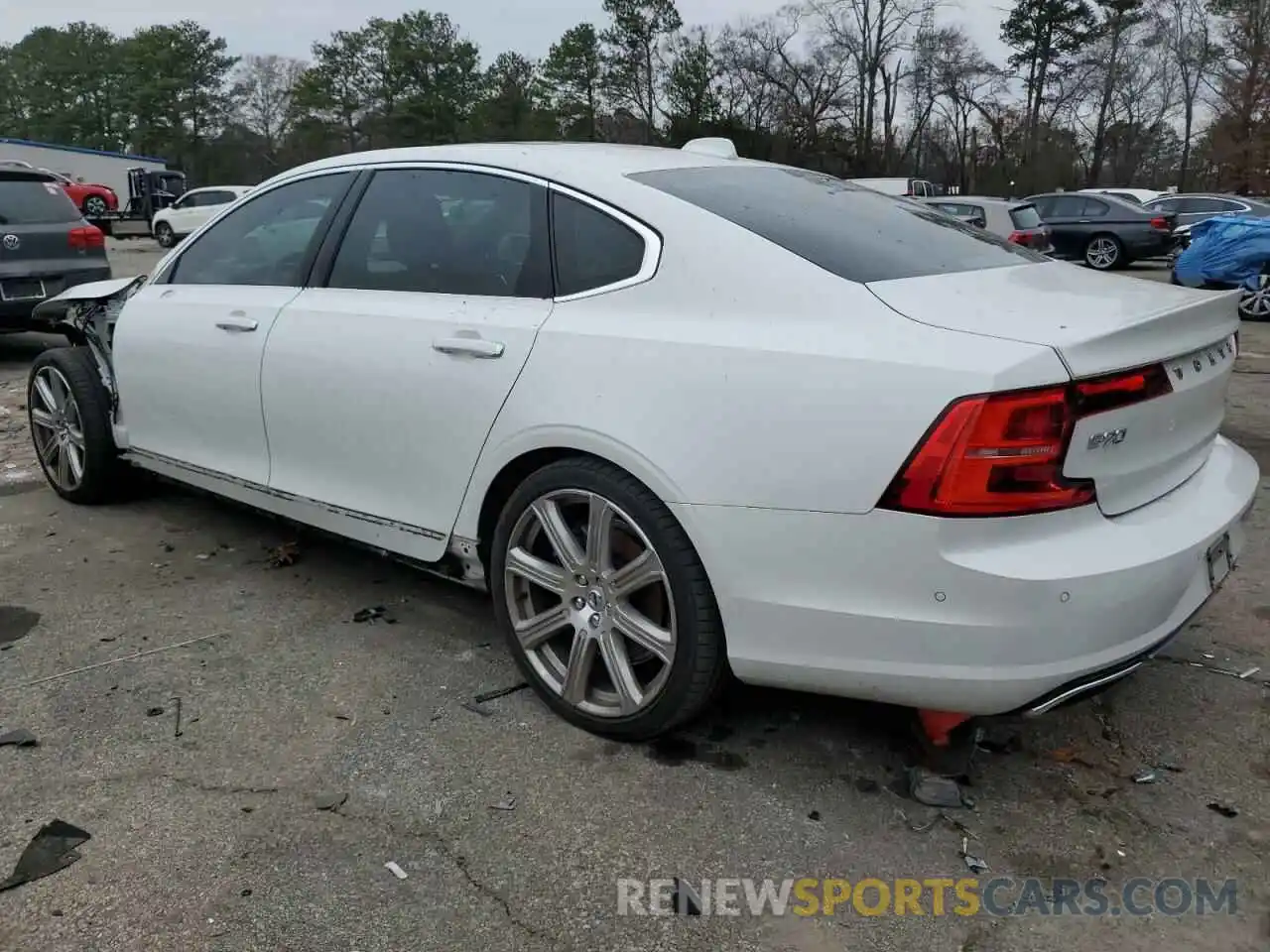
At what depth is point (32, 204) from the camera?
8977 mm

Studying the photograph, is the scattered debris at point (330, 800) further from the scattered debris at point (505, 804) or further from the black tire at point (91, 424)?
the black tire at point (91, 424)

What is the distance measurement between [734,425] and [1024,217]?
1518 cm

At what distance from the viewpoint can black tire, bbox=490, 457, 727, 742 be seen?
2.46m

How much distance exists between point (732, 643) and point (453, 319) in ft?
4.08

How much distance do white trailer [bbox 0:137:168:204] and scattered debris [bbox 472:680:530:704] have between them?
145 feet

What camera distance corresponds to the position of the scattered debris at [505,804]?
8.23 feet

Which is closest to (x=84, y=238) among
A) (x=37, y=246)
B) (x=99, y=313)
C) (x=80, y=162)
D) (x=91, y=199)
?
(x=37, y=246)

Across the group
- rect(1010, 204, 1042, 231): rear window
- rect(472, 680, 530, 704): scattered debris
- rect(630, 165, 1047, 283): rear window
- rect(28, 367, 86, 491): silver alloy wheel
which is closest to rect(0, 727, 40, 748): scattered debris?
rect(472, 680, 530, 704): scattered debris

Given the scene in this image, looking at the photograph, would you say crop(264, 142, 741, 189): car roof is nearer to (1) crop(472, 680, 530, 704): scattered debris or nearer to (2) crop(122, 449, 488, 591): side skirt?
(2) crop(122, 449, 488, 591): side skirt

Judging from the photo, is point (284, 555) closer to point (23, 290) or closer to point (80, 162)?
point (23, 290)

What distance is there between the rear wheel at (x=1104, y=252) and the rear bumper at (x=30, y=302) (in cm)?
1626

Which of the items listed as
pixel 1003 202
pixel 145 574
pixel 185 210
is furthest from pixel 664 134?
pixel 145 574

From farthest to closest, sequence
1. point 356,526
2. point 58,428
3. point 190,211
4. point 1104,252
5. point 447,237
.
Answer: point 190,211, point 1104,252, point 58,428, point 356,526, point 447,237

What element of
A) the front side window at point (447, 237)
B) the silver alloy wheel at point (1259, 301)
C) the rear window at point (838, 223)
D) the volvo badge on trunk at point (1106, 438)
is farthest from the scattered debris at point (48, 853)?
the silver alloy wheel at point (1259, 301)
